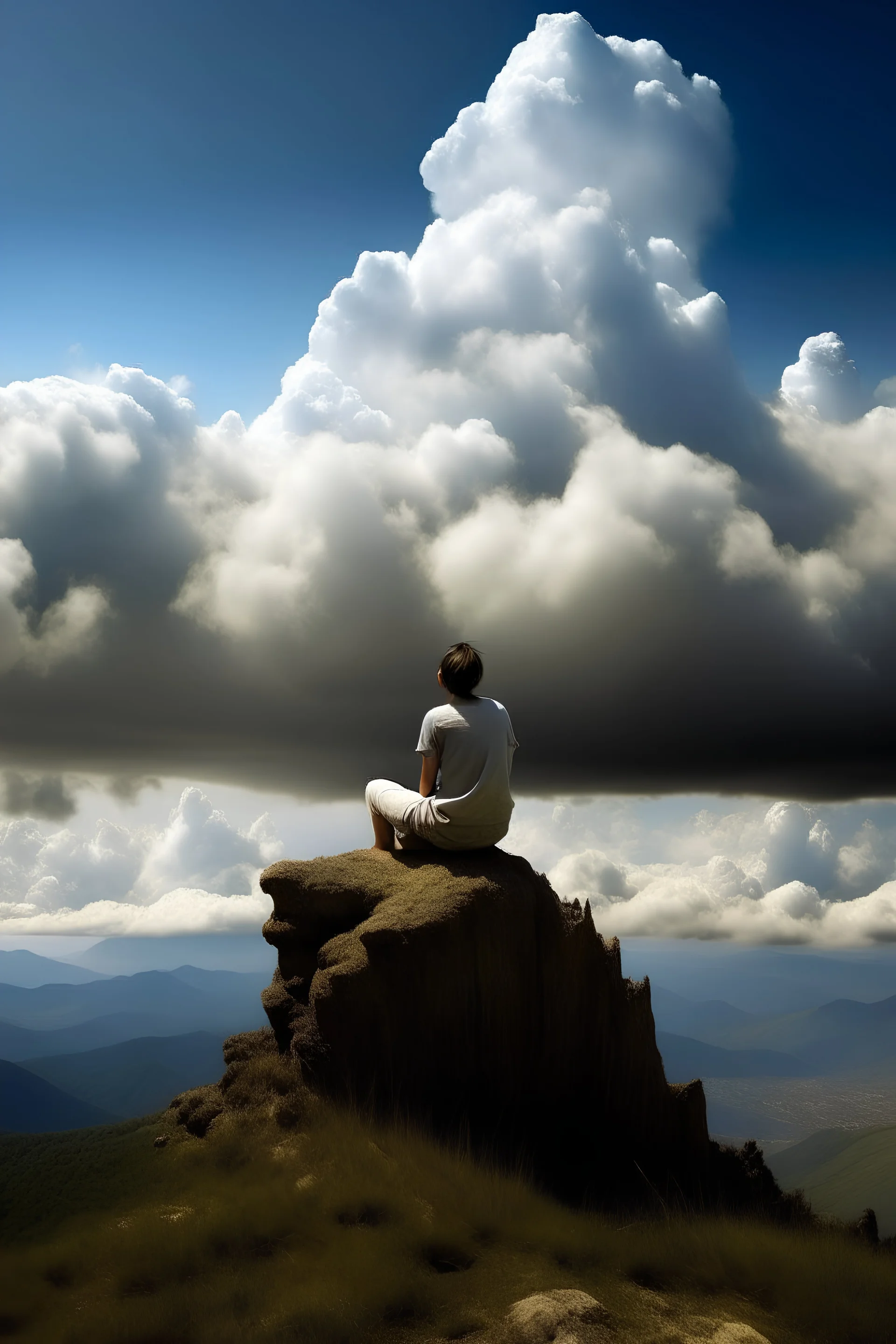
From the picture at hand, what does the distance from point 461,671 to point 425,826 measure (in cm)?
192

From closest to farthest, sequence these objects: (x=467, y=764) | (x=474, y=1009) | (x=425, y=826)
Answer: (x=474, y=1009) → (x=467, y=764) → (x=425, y=826)

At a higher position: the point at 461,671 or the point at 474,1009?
the point at 461,671

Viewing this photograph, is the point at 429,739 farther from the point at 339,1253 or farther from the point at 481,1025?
the point at 339,1253

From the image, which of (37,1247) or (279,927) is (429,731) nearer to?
(279,927)

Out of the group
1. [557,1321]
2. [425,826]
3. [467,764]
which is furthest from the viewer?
[425,826]

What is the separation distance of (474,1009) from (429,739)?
3.09 meters

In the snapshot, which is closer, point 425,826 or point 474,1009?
point 474,1009

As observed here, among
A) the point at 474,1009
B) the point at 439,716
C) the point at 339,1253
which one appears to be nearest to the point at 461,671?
the point at 439,716

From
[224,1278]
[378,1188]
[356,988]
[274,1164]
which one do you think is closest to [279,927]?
[356,988]

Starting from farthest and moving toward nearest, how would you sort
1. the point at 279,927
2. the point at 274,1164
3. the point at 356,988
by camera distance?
the point at 279,927 < the point at 356,988 < the point at 274,1164

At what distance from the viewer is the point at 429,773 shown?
977cm

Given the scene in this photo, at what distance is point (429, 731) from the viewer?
9.73 metres

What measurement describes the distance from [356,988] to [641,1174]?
469cm

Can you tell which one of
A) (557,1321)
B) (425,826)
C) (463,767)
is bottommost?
(557,1321)
